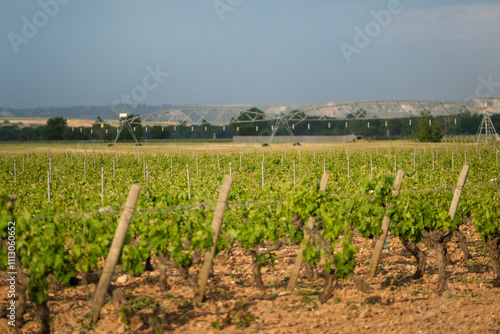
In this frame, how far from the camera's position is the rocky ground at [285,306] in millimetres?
5168

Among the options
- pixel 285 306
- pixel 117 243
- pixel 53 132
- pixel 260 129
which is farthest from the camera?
pixel 260 129

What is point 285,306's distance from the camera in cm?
580

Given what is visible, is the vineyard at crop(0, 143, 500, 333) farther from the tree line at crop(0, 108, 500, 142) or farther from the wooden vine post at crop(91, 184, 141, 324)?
the tree line at crop(0, 108, 500, 142)

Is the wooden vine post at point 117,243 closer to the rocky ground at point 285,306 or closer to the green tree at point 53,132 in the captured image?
the rocky ground at point 285,306

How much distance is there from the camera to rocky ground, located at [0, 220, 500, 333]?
517 centimetres

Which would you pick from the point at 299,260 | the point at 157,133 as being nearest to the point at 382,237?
the point at 299,260

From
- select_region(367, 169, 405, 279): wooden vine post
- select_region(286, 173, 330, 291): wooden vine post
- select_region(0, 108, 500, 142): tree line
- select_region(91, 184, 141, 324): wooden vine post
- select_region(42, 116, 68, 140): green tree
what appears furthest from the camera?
select_region(42, 116, 68, 140): green tree

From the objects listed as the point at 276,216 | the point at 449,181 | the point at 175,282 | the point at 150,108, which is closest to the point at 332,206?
the point at 276,216

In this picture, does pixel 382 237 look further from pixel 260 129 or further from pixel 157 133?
pixel 260 129

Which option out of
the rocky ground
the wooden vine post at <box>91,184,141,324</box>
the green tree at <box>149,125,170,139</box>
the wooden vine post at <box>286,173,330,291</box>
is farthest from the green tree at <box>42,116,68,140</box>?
the wooden vine post at <box>91,184,141,324</box>

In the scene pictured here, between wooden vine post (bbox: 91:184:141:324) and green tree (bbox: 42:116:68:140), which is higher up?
green tree (bbox: 42:116:68:140)

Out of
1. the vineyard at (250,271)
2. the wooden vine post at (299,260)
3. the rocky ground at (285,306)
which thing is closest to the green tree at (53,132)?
the vineyard at (250,271)

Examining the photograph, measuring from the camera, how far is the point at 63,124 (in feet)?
298

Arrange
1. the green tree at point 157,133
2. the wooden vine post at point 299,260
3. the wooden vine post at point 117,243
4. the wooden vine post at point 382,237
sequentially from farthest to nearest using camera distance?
the green tree at point 157,133 < the wooden vine post at point 382,237 < the wooden vine post at point 299,260 < the wooden vine post at point 117,243
